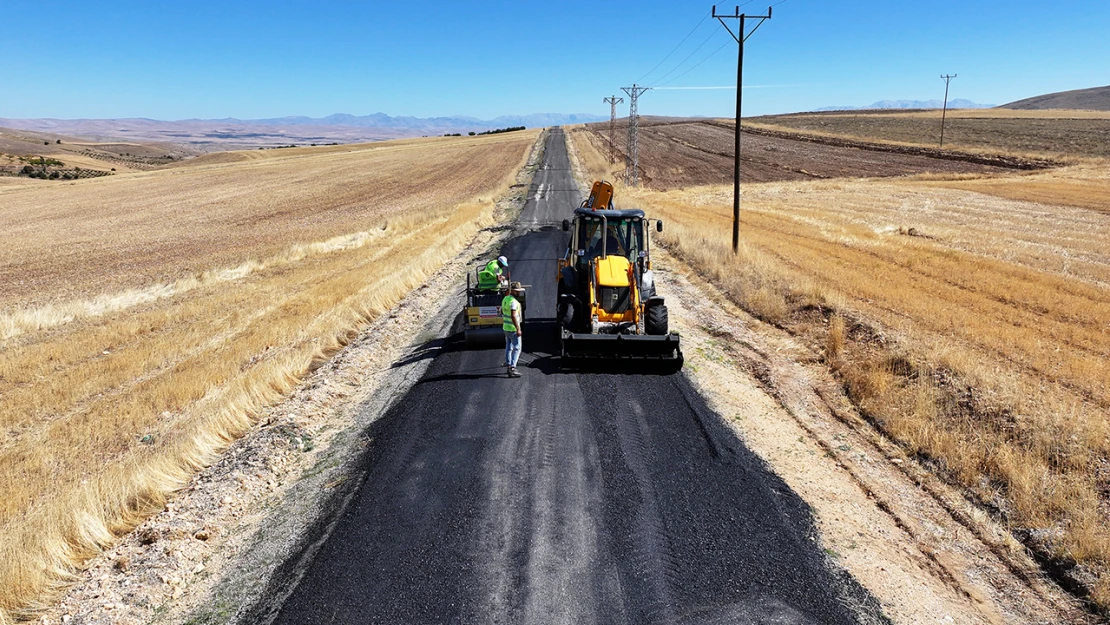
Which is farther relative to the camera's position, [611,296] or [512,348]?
[611,296]

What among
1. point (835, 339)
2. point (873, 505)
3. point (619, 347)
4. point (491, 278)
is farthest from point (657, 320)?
point (873, 505)

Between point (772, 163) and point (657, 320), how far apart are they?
59406 millimetres

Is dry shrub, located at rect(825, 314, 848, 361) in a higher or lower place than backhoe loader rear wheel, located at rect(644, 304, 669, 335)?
lower

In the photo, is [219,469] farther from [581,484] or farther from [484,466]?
[581,484]

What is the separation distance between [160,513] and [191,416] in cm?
373

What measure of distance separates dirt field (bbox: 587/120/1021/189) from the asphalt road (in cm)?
4583

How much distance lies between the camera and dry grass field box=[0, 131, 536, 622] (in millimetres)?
8031

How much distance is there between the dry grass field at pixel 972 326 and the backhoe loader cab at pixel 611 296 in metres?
3.70

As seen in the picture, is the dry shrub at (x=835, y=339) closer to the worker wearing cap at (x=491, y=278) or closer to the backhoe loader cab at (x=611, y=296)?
the backhoe loader cab at (x=611, y=296)

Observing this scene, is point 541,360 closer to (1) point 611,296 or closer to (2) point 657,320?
(1) point 611,296

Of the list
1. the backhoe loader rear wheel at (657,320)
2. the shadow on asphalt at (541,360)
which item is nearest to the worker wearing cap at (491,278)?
the shadow on asphalt at (541,360)

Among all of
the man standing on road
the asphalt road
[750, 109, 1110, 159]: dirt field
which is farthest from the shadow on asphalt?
[750, 109, 1110, 159]: dirt field

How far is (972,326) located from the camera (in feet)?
46.4

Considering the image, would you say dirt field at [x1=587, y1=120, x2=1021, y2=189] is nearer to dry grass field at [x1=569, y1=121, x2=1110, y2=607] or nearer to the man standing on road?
dry grass field at [x1=569, y1=121, x2=1110, y2=607]
